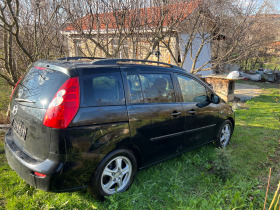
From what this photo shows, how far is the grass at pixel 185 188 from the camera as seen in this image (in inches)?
100

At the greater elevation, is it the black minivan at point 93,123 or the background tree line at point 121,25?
the background tree line at point 121,25

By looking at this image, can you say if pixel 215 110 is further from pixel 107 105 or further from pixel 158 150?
pixel 107 105

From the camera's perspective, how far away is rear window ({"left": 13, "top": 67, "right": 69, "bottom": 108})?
89.7 inches

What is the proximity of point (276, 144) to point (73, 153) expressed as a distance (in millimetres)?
4638

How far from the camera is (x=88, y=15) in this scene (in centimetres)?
543

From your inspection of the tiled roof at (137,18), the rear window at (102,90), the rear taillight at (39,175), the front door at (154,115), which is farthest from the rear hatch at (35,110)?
the tiled roof at (137,18)

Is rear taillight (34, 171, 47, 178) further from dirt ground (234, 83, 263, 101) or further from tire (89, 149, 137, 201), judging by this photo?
dirt ground (234, 83, 263, 101)

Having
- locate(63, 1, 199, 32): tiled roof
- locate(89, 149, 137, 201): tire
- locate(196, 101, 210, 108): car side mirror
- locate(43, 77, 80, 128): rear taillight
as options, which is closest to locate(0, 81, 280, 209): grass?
locate(89, 149, 137, 201): tire

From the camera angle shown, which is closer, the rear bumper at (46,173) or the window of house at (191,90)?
the rear bumper at (46,173)

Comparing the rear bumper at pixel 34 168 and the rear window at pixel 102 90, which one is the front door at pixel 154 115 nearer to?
the rear window at pixel 102 90

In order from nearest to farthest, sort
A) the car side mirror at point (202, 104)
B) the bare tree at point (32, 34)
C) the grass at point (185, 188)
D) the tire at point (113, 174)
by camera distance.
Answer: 1. the tire at point (113, 174)
2. the grass at point (185, 188)
3. the car side mirror at point (202, 104)
4. the bare tree at point (32, 34)

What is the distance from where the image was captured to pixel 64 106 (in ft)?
7.05

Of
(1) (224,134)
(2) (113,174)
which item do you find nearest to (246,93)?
(1) (224,134)

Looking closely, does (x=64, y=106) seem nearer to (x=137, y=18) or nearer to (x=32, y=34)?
(x=32, y=34)
